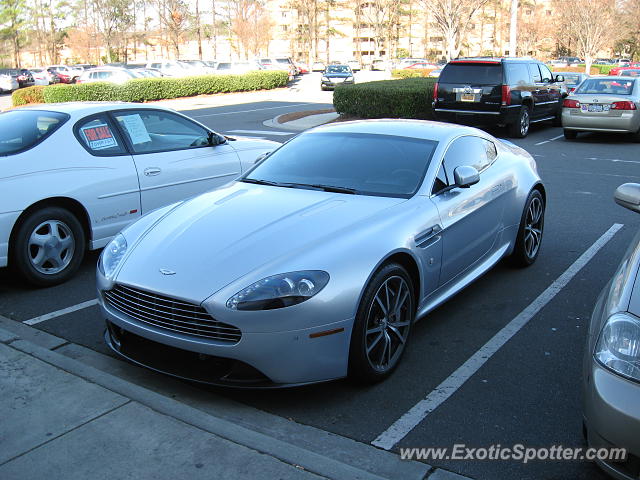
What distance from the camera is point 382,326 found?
155 inches

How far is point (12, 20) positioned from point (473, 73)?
189ft

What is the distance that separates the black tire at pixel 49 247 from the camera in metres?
5.45

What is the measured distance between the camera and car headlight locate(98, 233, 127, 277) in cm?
414

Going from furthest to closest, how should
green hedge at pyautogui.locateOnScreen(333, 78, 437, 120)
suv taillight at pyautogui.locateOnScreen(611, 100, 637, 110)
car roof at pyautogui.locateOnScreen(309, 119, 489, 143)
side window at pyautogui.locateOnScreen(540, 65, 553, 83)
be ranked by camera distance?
green hedge at pyautogui.locateOnScreen(333, 78, 437, 120) → side window at pyautogui.locateOnScreen(540, 65, 553, 83) → suv taillight at pyautogui.locateOnScreen(611, 100, 637, 110) → car roof at pyautogui.locateOnScreen(309, 119, 489, 143)

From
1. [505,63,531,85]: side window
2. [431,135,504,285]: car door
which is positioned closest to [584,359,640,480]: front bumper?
[431,135,504,285]: car door

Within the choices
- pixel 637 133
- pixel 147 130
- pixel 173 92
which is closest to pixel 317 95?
pixel 173 92

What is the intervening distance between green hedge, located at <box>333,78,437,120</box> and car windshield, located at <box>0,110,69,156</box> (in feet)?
42.8

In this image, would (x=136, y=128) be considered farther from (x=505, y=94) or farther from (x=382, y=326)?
(x=505, y=94)

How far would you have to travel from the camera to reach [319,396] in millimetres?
3867

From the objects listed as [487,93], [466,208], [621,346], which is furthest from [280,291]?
[487,93]

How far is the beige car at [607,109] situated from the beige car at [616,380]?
12866 mm

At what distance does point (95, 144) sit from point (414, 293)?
11.2 ft

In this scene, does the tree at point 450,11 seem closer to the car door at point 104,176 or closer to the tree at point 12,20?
the car door at point 104,176

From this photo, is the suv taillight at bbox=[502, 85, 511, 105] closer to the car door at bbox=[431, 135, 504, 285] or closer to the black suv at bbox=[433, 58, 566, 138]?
the black suv at bbox=[433, 58, 566, 138]
